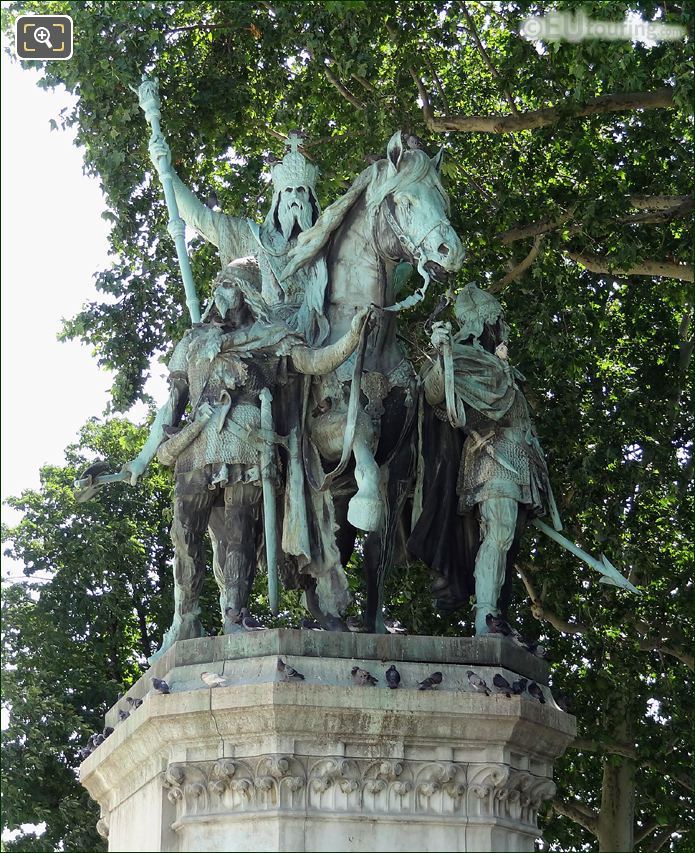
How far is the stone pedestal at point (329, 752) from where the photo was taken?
35.7 ft

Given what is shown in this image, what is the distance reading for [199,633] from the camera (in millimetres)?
12555

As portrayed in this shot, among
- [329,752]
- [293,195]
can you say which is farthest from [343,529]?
[293,195]

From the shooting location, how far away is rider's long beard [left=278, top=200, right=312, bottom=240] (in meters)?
13.3

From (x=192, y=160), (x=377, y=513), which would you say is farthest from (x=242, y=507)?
(x=192, y=160)

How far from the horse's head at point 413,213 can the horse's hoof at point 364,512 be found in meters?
1.47

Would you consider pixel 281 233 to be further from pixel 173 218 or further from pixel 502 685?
Result: pixel 502 685

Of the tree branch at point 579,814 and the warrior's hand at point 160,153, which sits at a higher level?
the warrior's hand at point 160,153

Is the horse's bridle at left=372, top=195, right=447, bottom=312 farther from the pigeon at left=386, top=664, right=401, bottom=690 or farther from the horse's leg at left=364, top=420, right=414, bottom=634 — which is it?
the pigeon at left=386, top=664, right=401, bottom=690

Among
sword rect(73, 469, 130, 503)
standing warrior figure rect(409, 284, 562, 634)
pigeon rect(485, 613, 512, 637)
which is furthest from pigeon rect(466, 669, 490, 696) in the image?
sword rect(73, 469, 130, 503)

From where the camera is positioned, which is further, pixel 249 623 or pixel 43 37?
pixel 43 37

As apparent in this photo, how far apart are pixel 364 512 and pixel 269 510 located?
62cm

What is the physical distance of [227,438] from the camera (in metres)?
12.1

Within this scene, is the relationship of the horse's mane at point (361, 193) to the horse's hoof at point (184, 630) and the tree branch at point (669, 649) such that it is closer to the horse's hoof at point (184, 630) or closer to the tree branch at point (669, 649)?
the horse's hoof at point (184, 630)


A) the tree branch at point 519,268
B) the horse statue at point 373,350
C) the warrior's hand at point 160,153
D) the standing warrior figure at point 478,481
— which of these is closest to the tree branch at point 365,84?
the tree branch at point 519,268
